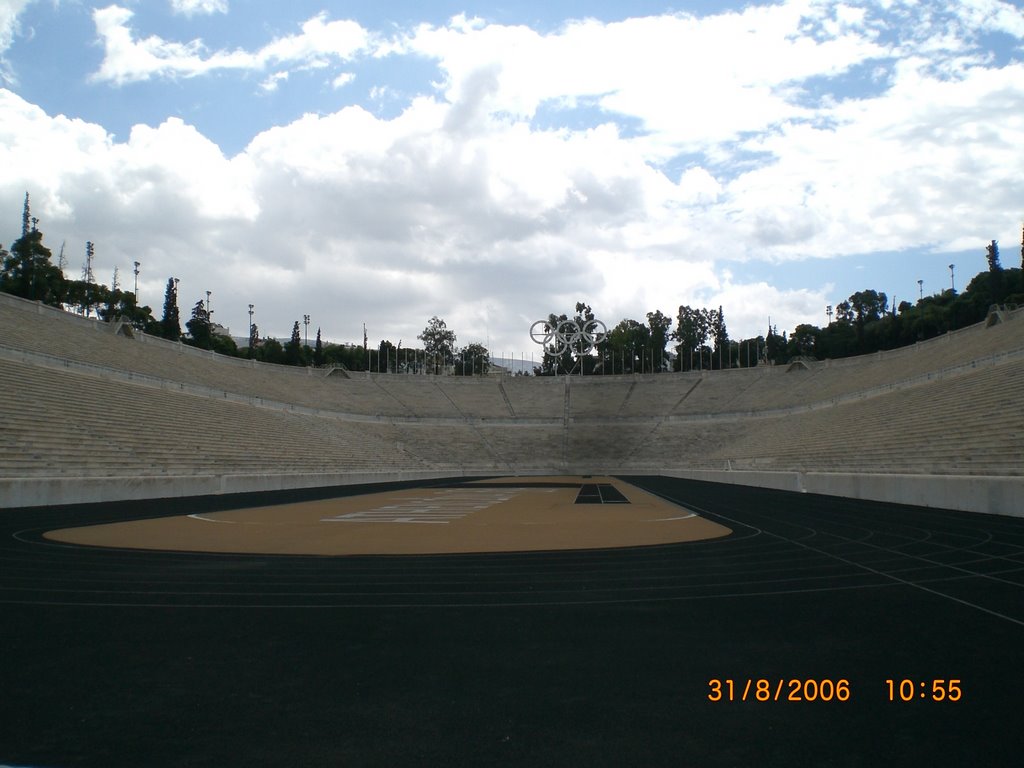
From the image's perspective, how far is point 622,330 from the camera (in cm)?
12481

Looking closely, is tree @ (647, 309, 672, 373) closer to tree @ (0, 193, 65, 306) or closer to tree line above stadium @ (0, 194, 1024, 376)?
tree line above stadium @ (0, 194, 1024, 376)

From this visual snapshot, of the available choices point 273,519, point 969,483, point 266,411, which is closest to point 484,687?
point 273,519

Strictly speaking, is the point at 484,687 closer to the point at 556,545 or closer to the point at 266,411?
the point at 556,545

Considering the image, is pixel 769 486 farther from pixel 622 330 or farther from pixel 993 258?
pixel 622 330

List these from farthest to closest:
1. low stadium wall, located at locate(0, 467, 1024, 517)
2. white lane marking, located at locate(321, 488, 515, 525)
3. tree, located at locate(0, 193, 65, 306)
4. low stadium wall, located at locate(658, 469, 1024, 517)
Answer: tree, located at locate(0, 193, 65, 306), white lane marking, located at locate(321, 488, 515, 525), low stadium wall, located at locate(0, 467, 1024, 517), low stadium wall, located at locate(658, 469, 1024, 517)

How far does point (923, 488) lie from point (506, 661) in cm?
1986

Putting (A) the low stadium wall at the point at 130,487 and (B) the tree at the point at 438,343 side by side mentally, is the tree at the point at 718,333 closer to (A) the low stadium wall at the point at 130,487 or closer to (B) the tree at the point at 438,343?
(B) the tree at the point at 438,343

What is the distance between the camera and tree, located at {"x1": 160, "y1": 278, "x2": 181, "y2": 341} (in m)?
81.0

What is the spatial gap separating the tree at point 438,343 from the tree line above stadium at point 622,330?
0.62 feet

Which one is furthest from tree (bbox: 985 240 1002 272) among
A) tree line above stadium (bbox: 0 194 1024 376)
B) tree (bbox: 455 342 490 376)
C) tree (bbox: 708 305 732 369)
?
tree (bbox: 455 342 490 376)

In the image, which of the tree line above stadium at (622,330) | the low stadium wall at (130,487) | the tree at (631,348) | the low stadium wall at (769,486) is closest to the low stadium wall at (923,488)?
the low stadium wall at (769,486)

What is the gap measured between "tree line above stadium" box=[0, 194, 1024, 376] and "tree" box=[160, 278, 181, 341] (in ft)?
0.38

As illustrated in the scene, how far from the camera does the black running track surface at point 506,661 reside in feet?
13.9

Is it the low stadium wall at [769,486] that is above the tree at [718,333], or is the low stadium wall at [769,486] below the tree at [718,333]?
below
